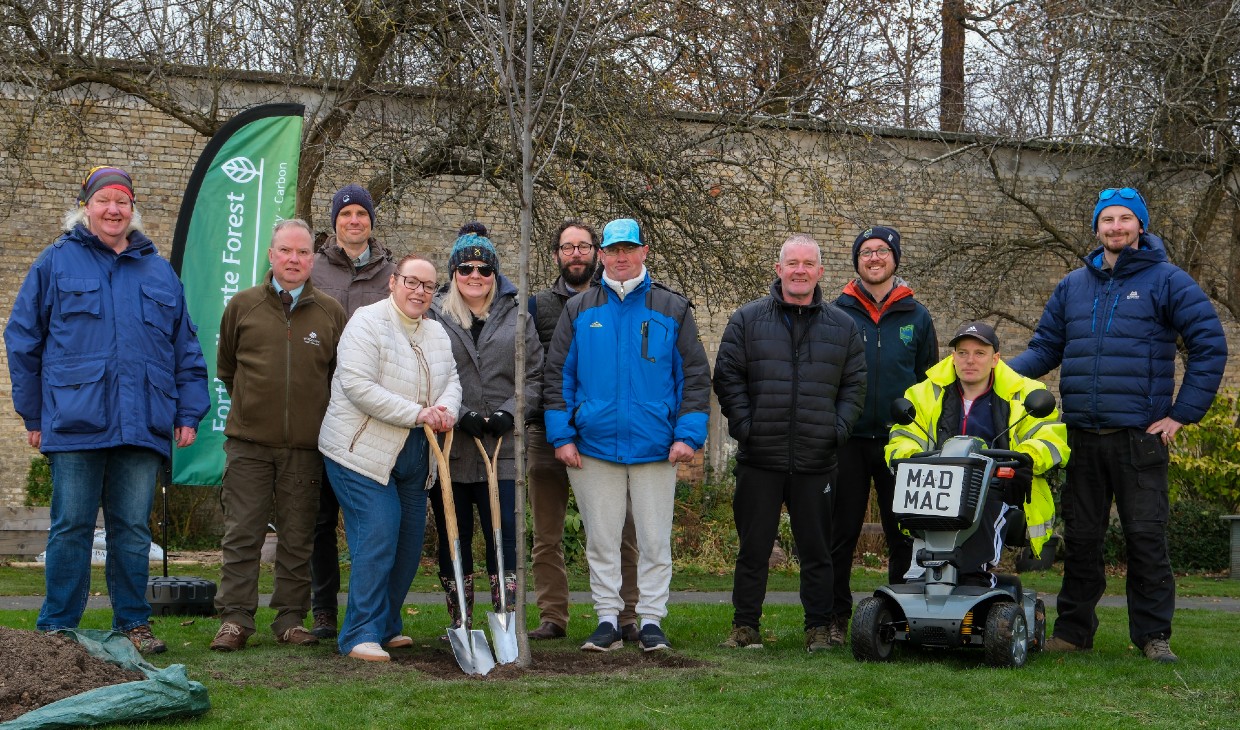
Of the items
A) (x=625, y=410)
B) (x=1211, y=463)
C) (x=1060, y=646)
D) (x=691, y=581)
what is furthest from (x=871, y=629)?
(x=1211, y=463)

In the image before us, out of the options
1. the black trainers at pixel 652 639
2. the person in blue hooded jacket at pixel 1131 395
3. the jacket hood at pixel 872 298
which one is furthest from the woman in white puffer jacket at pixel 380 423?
the person in blue hooded jacket at pixel 1131 395

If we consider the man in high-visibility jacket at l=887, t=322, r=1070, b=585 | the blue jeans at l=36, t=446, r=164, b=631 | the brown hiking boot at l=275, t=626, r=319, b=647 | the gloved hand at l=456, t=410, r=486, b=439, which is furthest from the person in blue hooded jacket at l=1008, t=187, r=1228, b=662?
the blue jeans at l=36, t=446, r=164, b=631

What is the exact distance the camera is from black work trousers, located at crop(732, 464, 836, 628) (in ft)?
21.4

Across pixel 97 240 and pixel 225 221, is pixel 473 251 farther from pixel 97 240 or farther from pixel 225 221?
pixel 225 221

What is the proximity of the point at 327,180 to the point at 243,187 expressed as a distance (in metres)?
4.68

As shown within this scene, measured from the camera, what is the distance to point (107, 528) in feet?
20.4

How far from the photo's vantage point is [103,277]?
6090 millimetres

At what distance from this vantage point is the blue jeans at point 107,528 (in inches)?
234

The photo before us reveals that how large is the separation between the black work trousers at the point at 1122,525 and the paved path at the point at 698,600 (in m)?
3.15

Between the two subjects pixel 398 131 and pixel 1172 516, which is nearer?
pixel 398 131

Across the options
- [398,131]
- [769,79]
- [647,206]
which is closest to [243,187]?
[398,131]

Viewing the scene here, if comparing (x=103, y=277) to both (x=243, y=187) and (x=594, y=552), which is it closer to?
(x=594, y=552)

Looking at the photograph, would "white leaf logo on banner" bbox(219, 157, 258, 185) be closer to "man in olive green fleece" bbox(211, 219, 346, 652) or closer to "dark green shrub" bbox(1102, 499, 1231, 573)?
"man in olive green fleece" bbox(211, 219, 346, 652)

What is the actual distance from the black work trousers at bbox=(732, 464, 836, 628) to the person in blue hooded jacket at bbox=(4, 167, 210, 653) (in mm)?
2823
